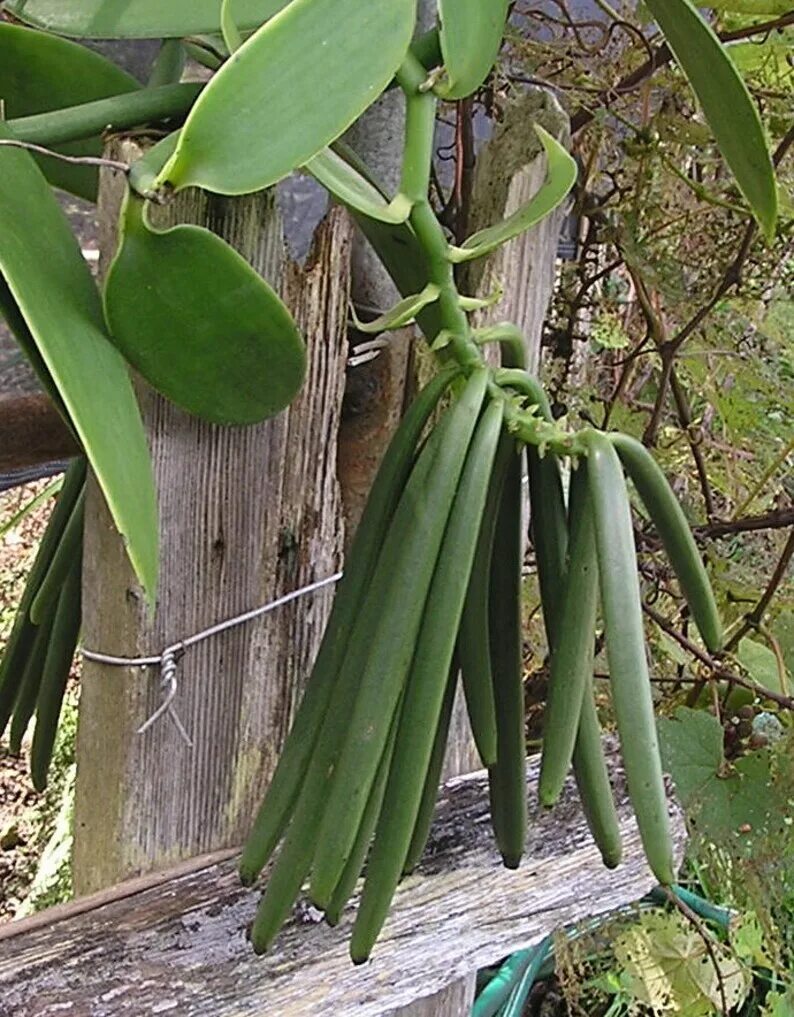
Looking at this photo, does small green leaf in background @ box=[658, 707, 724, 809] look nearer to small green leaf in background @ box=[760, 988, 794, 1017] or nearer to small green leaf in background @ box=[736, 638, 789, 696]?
small green leaf in background @ box=[736, 638, 789, 696]

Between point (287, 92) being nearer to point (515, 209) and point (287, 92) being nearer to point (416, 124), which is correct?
point (416, 124)

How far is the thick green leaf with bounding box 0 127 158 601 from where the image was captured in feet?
0.92

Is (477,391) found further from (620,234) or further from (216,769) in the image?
(620,234)

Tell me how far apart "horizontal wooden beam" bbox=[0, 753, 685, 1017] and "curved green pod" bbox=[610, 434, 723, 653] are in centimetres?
21

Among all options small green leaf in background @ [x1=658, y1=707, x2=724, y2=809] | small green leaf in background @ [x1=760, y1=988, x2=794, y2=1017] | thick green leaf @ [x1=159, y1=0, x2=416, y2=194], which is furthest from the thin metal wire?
small green leaf in background @ [x1=760, y1=988, x2=794, y2=1017]

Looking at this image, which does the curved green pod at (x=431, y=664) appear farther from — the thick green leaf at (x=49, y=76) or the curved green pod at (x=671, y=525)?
the thick green leaf at (x=49, y=76)

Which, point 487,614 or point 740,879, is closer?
point 487,614

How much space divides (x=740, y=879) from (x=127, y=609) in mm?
529

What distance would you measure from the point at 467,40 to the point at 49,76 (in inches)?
6.5

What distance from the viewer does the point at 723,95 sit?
336 mm

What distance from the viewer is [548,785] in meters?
0.33

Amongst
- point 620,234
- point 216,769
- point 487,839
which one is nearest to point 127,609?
point 216,769

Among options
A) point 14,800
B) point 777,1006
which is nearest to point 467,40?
point 777,1006

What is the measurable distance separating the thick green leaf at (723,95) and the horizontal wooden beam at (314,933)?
0.33 m
